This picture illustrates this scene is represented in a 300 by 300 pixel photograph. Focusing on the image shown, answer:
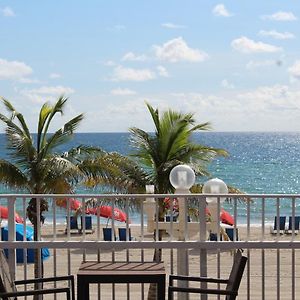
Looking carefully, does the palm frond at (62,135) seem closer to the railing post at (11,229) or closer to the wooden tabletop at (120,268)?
the railing post at (11,229)

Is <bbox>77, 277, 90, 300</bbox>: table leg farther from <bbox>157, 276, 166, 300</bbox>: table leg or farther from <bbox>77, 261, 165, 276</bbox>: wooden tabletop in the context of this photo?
<bbox>157, 276, 166, 300</bbox>: table leg

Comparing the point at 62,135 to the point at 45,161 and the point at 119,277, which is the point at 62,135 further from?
the point at 119,277

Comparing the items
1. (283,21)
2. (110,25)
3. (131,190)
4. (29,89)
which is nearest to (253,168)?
(283,21)

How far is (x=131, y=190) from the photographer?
1226 cm

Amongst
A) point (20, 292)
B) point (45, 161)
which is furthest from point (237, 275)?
point (45, 161)

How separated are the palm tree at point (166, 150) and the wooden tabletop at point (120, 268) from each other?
620cm

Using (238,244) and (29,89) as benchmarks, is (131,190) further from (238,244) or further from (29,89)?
(29,89)

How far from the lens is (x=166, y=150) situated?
11.9 m

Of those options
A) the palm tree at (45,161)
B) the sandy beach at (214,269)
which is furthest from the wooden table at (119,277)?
the sandy beach at (214,269)

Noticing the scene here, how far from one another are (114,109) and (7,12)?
24.9 metres

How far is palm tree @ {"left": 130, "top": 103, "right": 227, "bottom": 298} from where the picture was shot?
11.8m

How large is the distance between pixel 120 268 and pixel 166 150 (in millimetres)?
6761

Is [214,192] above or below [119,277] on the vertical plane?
above

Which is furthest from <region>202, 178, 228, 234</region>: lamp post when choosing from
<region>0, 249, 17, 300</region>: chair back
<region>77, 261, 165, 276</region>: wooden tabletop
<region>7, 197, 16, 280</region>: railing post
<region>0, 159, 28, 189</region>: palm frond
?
<region>0, 159, 28, 189</region>: palm frond
